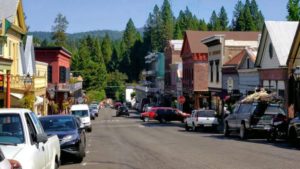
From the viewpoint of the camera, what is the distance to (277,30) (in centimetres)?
4706

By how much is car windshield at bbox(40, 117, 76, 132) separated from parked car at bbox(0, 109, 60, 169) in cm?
805

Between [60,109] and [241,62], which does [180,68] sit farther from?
[241,62]

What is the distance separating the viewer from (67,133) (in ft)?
64.1

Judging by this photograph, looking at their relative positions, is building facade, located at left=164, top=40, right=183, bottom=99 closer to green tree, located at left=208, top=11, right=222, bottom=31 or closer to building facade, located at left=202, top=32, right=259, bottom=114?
building facade, located at left=202, top=32, right=259, bottom=114

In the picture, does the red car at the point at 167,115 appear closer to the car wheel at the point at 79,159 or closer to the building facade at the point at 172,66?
the building facade at the point at 172,66

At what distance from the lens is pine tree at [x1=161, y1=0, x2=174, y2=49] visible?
16438cm

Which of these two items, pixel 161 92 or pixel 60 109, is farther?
pixel 161 92

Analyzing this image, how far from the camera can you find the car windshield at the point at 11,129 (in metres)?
10.8

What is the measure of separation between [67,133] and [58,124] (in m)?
1.49

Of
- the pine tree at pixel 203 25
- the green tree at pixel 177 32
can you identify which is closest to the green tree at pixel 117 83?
the green tree at pixel 177 32

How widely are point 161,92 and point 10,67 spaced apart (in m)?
63.7

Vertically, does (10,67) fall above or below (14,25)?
below

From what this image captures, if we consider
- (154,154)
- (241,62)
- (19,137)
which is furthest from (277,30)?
(19,137)

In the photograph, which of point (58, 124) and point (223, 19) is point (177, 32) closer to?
point (223, 19)
